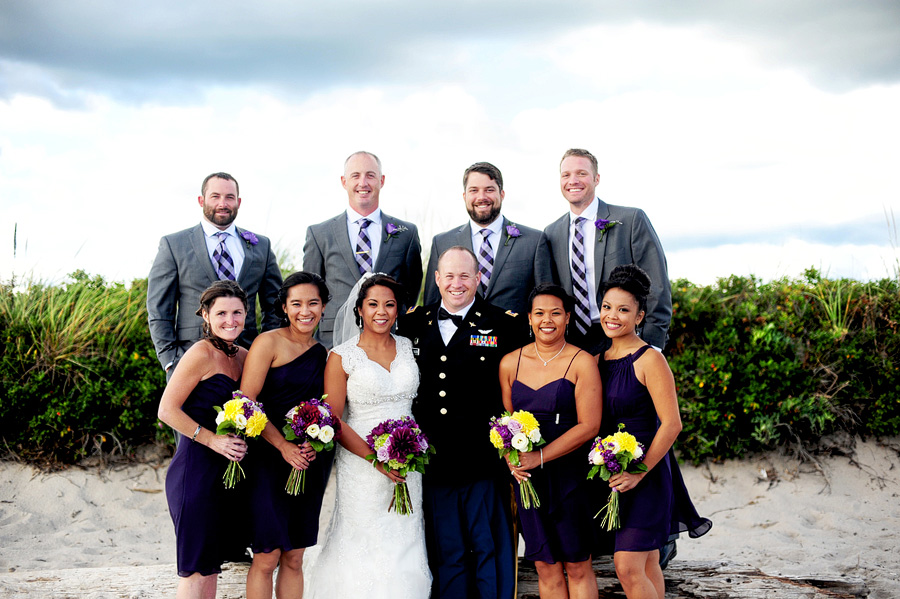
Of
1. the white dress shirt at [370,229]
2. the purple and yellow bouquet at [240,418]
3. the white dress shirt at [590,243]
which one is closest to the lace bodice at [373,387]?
the purple and yellow bouquet at [240,418]

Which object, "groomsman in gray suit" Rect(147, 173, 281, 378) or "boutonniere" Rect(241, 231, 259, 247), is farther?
"boutonniere" Rect(241, 231, 259, 247)

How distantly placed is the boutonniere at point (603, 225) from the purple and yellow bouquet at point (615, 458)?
1966 mm

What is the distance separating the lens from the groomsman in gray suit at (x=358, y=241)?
6520mm

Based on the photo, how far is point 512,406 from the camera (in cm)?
496

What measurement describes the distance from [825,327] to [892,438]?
1.65 meters

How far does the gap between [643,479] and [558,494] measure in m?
0.56

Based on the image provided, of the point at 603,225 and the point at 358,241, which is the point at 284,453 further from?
the point at 603,225

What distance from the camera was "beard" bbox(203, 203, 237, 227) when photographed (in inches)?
253

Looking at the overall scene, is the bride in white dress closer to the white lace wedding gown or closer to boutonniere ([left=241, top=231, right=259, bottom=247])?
the white lace wedding gown

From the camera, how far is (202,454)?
4.79 meters

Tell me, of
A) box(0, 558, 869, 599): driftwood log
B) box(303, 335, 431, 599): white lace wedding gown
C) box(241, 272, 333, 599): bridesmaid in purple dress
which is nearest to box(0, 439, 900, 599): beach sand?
box(0, 558, 869, 599): driftwood log

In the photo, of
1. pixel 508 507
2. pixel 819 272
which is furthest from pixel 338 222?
pixel 819 272

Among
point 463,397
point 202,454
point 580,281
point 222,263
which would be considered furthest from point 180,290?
point 580,281

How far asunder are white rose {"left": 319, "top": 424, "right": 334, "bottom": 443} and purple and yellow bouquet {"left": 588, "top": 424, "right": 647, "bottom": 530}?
5.44 feet
